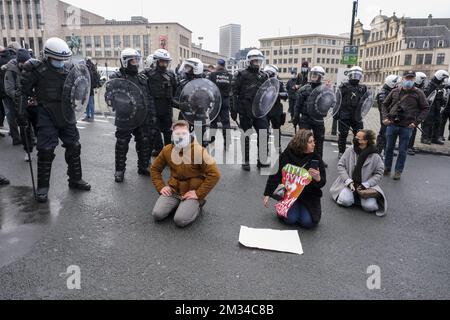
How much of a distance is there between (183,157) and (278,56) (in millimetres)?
113391

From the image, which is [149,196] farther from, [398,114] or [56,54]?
[398,114]

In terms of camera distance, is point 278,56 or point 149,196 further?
point 278,56

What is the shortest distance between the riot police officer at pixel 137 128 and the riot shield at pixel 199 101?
0.57 m

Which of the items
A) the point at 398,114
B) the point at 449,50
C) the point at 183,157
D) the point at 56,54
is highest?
the point at 449,50

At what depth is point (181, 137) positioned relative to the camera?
406 cm

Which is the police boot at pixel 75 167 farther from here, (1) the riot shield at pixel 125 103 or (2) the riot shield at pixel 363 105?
(2) the riot shield at pixel 363 105

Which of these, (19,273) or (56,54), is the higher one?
(56,54)

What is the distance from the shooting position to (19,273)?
2986 millimetres

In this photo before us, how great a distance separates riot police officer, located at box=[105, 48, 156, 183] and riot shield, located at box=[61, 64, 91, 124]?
0.46 meters

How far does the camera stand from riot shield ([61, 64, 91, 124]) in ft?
15.0

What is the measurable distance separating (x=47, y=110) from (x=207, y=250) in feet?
9.30

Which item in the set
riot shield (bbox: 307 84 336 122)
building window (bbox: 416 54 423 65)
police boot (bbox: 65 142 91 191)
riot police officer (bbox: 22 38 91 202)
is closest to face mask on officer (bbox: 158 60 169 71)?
riot police officer (bbox: 22 38 91 202)
